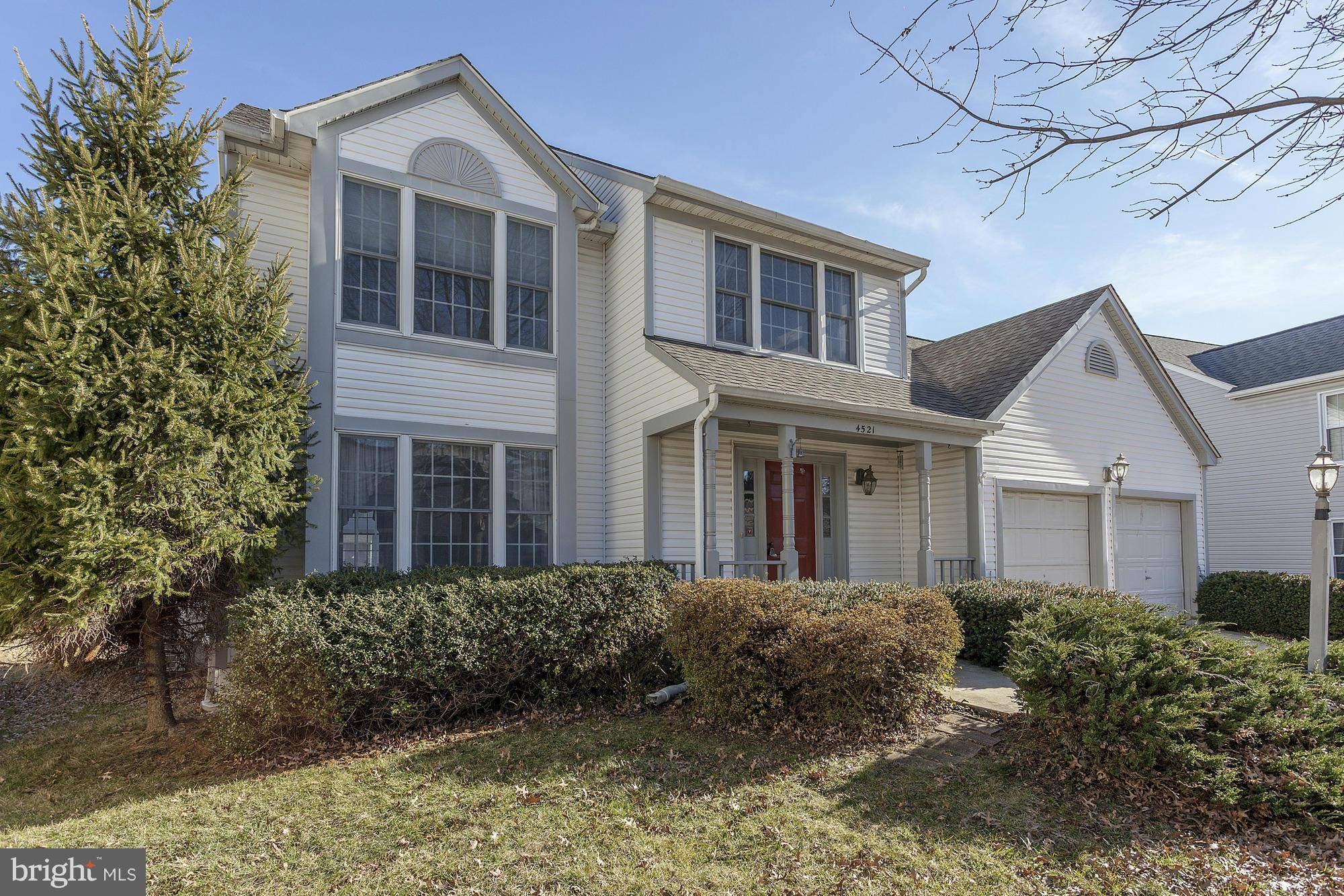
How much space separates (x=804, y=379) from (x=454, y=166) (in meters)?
5.50

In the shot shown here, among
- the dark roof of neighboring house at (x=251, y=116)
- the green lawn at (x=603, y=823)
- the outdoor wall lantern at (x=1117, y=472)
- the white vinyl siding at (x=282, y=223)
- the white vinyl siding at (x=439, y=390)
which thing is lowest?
the green lawn at (x=603, y=823)

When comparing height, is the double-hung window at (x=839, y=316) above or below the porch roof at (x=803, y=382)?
above

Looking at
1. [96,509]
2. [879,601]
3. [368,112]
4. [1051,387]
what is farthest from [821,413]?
[96,509]

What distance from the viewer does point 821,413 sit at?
398 inches

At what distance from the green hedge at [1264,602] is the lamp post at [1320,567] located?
675 centimetres

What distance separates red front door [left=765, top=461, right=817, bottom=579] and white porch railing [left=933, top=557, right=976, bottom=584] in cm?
193

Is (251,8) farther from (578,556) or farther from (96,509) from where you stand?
(578,556)

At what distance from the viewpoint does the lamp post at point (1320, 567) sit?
6379 mm

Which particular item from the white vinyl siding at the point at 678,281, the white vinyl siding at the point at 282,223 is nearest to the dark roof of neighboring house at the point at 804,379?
the white vinyl siding at the point at 678,281

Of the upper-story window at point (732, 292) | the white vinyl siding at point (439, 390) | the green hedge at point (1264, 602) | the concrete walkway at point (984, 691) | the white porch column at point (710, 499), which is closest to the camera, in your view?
the concrete walkway at point (984, 691)

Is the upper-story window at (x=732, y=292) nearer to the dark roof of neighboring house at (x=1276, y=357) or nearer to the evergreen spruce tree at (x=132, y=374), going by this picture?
the evergreen spruce tree at (x=132, y=374)

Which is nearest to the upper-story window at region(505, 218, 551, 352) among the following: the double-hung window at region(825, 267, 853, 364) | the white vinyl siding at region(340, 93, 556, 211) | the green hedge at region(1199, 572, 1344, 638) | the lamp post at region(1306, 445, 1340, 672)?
the white vinyl siding at region(340, 93, 556, 211)

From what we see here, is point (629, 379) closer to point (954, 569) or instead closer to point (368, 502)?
point (368, 502)

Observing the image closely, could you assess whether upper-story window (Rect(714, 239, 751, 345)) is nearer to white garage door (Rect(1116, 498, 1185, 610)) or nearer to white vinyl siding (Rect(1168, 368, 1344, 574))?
white garage door (Rect(1116, 498, 1185, 610))
